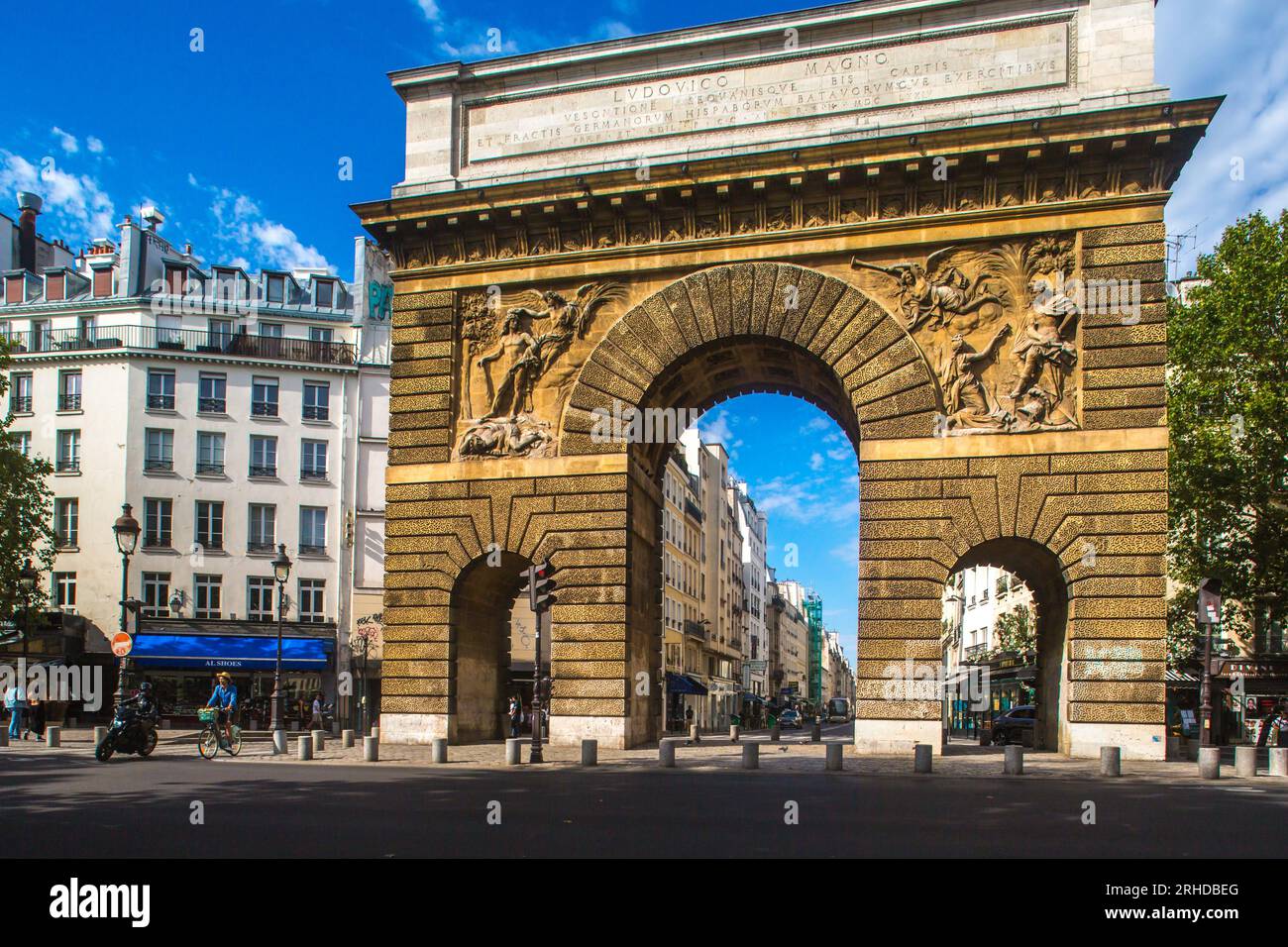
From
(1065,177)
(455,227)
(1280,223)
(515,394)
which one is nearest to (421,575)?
(515,394)

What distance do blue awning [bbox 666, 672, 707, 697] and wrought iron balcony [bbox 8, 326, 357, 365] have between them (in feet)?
73.2

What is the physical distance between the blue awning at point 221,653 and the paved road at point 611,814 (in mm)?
27659

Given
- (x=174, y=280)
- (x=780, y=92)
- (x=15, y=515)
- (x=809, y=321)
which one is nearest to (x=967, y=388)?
(x=809, y=321)

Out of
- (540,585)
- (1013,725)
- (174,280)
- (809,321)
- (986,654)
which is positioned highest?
(174,280)

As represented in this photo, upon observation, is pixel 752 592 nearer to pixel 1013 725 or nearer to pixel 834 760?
pixel 1013 725

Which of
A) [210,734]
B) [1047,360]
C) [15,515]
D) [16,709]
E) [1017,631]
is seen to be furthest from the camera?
[1017,631]

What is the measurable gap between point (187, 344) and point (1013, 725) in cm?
3949

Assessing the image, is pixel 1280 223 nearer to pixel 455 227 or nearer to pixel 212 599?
pixel 455 227

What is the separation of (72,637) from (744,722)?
4863 cm

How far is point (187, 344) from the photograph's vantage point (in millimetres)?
53406

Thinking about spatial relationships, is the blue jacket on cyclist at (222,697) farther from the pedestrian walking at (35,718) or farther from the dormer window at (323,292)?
the dormer window at (323,292)

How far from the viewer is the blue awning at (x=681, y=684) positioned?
5834 centimetres

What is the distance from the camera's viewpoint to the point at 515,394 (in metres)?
31.5

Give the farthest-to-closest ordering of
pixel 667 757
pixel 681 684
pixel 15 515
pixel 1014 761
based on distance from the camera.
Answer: pixel 681 684 < pixel 15 515 < pixel 667 757 < pixel 1014 761
